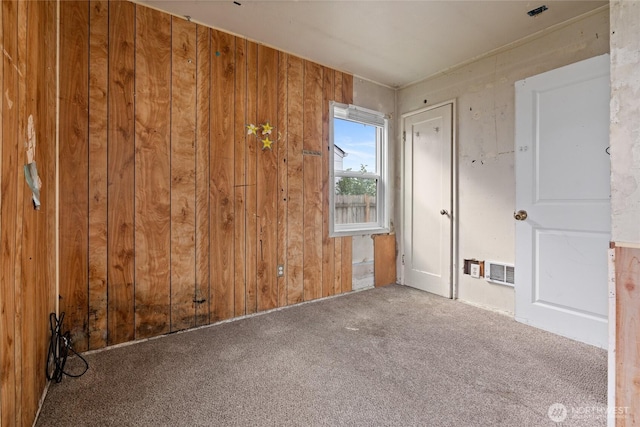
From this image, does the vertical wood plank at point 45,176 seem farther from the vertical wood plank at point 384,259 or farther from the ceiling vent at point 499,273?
the ceiling vent at point 499,273

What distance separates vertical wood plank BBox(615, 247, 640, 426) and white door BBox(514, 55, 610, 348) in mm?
1119

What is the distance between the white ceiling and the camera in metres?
2.11

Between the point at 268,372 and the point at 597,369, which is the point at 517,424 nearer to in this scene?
the point at 597,369

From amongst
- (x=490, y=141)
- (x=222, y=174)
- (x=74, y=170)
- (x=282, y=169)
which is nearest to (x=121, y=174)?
(x=74, y=170)

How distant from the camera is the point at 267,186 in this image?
270 centimetres

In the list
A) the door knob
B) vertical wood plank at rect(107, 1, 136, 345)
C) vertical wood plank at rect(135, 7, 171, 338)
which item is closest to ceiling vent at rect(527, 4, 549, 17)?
the door knob

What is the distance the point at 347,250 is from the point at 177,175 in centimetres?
184

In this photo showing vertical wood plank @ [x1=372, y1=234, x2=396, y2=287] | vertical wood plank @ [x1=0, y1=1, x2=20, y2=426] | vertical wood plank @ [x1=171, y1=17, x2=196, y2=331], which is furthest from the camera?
vertical wood plank @ [x1=372, y1=234, x2=396, y2=287]

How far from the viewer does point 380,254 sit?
3551mm

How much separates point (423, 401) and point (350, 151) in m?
2.49

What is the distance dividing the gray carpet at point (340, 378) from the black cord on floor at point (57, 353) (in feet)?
0.21

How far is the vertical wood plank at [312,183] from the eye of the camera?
9.66 feet

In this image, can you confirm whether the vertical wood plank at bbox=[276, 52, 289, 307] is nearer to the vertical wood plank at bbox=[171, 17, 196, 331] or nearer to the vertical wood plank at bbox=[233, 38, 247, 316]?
the vertical wood plank at bbox=[233, 38, 247, 316]

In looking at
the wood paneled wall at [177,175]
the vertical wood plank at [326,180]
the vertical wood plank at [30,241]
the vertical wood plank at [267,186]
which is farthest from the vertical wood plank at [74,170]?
the vertical wood plank at [326,180]
